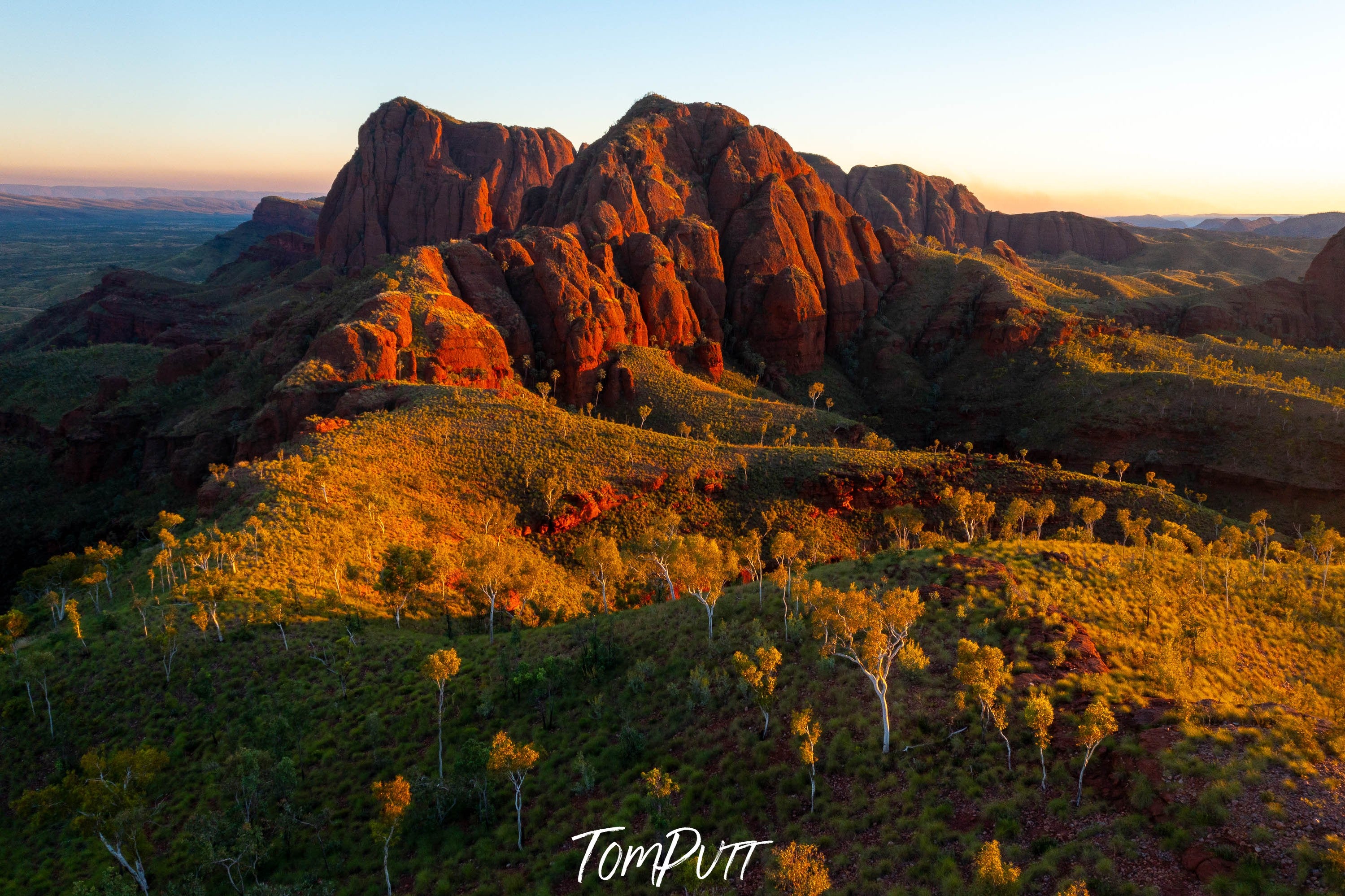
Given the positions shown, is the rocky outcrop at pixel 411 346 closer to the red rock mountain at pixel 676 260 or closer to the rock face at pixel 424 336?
the rock face at pixel 424 336

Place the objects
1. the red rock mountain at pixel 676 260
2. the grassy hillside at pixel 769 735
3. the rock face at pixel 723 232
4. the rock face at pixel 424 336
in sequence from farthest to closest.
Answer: the rock face at pixel 723 232 < the red rock mountain at pixel 676 260 < the rock face at pixel 424 336 < the grassy hillside at pixel 769 735

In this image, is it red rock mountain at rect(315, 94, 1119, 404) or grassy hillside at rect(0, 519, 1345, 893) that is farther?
red rock mountain at rect(315, 94, 1119, 404)

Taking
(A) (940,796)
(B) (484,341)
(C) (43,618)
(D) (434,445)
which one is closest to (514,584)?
(D) (434,445)

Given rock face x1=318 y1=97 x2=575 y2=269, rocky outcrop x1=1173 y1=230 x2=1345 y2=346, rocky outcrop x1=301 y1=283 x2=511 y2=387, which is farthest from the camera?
rock face x1=318 y1=97 x2=575 y2=269

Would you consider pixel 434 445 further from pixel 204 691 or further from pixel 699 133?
pixel 699 133

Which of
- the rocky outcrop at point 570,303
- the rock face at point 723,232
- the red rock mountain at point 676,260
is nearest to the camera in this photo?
the rocky outcrop at point 570,303

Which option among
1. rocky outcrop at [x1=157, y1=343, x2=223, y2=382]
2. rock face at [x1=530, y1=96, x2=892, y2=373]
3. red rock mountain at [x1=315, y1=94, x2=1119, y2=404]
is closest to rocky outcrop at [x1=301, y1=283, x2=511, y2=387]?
red rock mountain at [x1=315, y1=94, x2=1119, y2=404]

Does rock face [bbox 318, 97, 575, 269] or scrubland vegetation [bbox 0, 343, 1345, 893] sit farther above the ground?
rock face [bbox 318, 97, 575, 269]

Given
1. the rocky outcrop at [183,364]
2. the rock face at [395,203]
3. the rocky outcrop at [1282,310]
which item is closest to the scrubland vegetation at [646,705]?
the rocky outcrop at [183,364]

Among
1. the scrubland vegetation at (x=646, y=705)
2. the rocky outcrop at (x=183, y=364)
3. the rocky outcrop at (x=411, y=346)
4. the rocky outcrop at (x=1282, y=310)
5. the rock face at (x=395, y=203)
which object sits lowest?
the scrubland vegetation at (x=646, y=705)

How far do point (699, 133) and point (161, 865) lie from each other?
147 metres

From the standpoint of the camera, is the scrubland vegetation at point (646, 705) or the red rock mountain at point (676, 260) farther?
the red rock mountain at point (676, 260)

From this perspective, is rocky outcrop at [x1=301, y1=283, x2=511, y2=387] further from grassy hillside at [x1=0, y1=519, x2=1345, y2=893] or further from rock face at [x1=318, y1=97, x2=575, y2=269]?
rock face at [x1=318, y1=97, x2=575, y2=269]

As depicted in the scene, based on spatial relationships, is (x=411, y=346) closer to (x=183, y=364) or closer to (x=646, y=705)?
(x=183, y=364)
